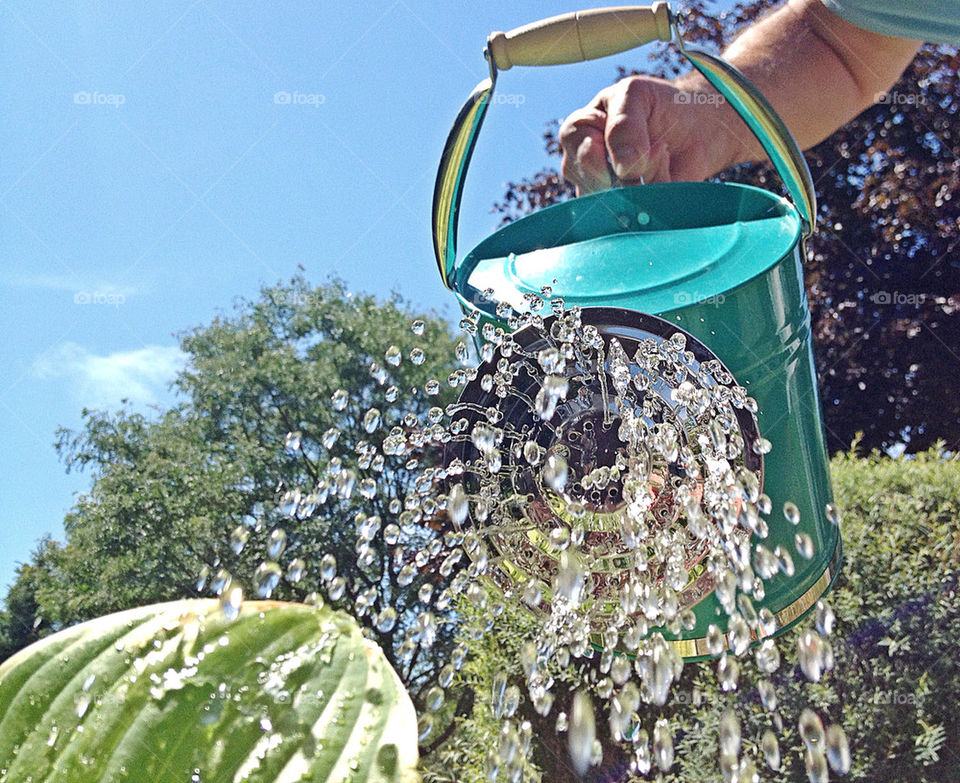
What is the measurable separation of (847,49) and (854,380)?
424cm

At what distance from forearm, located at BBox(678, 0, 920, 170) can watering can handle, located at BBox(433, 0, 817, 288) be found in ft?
1.76

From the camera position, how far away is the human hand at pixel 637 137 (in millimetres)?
1630

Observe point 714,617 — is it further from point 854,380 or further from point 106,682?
point 854,380

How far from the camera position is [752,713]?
9.26ft

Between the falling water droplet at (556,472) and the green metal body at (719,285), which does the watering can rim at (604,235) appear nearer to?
the green metal body at (719,285)

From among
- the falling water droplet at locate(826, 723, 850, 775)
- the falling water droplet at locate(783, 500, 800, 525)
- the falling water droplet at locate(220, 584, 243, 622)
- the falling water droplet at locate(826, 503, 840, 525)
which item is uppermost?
the falling water droplet at locate(826, 503, 840, 525)

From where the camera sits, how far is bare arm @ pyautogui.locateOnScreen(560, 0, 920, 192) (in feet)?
5.47

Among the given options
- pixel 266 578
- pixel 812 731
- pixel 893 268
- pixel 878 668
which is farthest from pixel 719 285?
pixel 893 268

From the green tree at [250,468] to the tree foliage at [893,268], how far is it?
3711 millimetres

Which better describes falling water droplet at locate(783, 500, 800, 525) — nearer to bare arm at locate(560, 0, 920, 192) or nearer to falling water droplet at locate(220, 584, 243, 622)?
bare arm at locate(560, 0, 920, 192)

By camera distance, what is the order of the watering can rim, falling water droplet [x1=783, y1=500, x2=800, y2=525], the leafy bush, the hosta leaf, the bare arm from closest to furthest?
the hosta leaf, falling water droplet [x1=783, y1=500, x2=800, y2=525], the watering can rim, the bare arm, the leafy bush


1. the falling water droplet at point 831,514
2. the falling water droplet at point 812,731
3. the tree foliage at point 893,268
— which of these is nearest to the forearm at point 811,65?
the falling water droplet at point 831,514

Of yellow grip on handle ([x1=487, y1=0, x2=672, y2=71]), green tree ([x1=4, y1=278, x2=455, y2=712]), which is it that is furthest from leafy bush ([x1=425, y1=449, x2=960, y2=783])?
green tree ([x1=4, y1=278, x2=455, y2=712])

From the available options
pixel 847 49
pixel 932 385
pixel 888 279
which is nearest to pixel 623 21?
pixel 847 49
